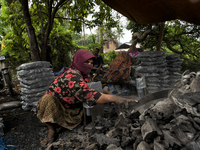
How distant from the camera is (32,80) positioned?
306 cm

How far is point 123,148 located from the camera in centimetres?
138

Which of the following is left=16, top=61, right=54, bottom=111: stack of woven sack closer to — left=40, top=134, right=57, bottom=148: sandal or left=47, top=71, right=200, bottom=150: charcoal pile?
left=40, top=134, right=57, bottom=148: sandal

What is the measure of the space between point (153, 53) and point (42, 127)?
3.74 metres

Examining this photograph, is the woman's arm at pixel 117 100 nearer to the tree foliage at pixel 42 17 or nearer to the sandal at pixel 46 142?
the sandal at pixel 46 142

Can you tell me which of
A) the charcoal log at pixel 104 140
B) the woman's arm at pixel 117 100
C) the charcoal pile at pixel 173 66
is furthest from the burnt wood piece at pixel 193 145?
the charcoal pile at pixel 173 66

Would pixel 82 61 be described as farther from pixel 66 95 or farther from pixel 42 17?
pixel 42 17

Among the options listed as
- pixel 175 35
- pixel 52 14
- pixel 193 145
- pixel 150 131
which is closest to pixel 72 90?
pixel 150 131

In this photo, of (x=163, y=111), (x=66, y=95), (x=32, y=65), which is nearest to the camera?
(x=163, y=111)

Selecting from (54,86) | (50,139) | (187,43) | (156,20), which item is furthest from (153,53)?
(187,43)

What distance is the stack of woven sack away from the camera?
3004 millimetres

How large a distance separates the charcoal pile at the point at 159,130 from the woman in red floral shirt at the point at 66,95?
31cm

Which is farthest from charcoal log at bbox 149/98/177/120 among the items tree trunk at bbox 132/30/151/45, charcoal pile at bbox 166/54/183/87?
tree trunk at bbox 132/30/151/45

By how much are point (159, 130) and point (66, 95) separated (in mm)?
1275

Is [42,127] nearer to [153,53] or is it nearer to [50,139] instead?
→ [50,139]
